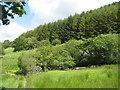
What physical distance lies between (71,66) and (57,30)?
43085mm

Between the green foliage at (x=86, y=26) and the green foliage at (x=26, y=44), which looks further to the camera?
the green foliage at (x=26, y=44)

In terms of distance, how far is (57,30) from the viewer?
192 feet

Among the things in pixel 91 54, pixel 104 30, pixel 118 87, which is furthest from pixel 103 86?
pixel 104 30

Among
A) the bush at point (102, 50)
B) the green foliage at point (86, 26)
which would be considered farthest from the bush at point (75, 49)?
the green foliage at point (86, 26)

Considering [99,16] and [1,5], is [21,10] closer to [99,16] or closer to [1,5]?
[1,5]

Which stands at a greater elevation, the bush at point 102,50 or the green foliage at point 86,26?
the green foliage at point 86,26

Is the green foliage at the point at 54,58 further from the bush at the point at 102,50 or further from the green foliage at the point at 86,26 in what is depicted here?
the green foliage at the point at 86,26

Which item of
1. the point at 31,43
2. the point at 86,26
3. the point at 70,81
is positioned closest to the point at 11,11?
the point at 70,81

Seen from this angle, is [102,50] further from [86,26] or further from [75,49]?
[86,26]

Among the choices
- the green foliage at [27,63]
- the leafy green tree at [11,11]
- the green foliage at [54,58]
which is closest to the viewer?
the leafy green tree at [11,11]

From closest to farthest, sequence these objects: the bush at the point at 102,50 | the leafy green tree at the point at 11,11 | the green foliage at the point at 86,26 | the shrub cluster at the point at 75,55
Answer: the leafy green tree at the point at 11,11
the bush at the point at 102,50
the shrub cluster at the point at 75,55
the green foliage at the point at 86,26

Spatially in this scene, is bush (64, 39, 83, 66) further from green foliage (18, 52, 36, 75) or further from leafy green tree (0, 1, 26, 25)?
leafy green tree (0, 1, 26, 25)

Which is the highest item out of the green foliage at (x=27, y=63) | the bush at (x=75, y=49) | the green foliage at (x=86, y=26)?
the green foliage at (x=86, y=26)

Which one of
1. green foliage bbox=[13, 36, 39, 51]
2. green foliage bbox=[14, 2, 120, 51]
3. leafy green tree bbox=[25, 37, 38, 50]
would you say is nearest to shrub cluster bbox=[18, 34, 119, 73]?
green foliage bbox=[14, 2, 120, 51]
